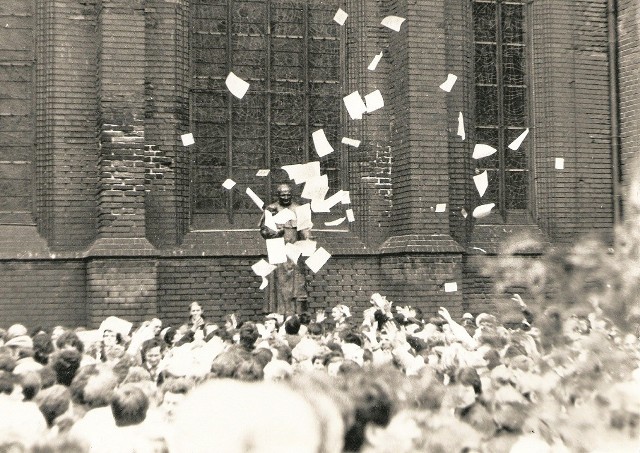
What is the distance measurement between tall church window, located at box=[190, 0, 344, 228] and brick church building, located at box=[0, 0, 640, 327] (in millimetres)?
28

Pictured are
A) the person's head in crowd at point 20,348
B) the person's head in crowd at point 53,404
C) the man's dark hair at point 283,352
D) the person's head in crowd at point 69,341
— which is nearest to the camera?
the person's head in crowd at point 53,404

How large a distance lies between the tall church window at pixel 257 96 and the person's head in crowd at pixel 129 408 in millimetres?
9381

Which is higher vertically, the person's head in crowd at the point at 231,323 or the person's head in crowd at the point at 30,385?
the person's head in crowd at the point at 30,385

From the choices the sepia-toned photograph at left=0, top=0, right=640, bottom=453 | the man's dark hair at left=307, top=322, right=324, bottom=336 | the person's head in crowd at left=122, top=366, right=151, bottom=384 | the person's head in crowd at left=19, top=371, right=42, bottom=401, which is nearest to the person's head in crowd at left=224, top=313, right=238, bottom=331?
the sepia-toned photograph at left=0, top=0, right=640, bottom=453

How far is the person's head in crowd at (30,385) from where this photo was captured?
13.6 feet

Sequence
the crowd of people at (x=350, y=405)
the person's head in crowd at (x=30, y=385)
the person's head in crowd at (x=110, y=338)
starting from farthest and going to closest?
the person's head in crowd at (x=110, y=338), the person's head in crowd at (x=30, y=385), the crowd of people at (x=350, y=405)

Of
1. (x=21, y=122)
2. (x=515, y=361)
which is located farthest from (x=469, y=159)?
(x=515, y=361)

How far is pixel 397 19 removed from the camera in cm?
1288

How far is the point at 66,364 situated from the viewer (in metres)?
5.07

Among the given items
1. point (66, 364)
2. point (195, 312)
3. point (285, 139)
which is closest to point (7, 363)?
point (66, 364)

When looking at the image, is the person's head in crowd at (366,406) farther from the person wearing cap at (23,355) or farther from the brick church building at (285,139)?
the brick church building at (285,139)

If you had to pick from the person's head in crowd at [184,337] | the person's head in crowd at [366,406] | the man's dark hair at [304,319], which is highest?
the person's head in crowd at [366,406]

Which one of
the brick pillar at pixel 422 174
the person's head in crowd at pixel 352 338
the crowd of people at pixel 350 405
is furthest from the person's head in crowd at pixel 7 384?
the brick pillar at pixel 422 174

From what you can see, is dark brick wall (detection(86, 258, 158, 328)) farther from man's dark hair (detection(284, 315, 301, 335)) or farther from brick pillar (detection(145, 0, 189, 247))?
man's dark hair (detection(284, 315, 301, 335))
